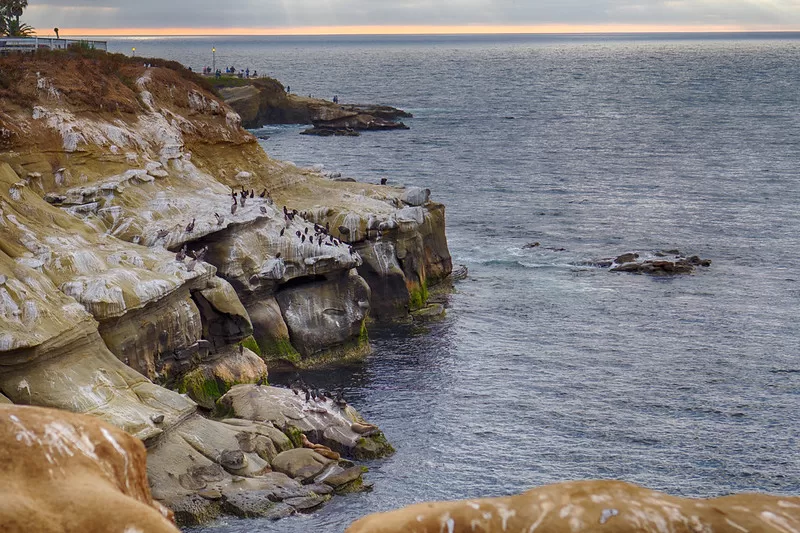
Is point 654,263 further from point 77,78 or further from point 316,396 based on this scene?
point 77,78

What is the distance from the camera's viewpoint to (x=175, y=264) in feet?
177

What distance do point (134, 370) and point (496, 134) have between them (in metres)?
149

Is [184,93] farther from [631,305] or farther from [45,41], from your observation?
[631,305]

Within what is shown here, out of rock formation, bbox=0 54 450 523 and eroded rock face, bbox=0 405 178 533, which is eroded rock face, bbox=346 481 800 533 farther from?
rock formation, bbox=0 54 450 523

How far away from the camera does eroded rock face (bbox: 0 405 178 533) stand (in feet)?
45.1

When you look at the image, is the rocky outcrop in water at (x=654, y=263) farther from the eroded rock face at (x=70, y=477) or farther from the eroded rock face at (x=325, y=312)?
the eroded rock face at (x=70, y=477)

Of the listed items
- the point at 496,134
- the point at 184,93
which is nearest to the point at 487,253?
the point at 184,93

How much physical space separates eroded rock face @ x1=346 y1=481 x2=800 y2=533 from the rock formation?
27.9 m

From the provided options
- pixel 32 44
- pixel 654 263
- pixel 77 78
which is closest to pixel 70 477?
pixel 77 78

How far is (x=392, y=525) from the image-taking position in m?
13.9

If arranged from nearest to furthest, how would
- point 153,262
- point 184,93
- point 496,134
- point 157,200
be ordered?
point 153,262
point 157,200
point 184,93
point 496,134

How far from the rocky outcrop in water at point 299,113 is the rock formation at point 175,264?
98.7 metres

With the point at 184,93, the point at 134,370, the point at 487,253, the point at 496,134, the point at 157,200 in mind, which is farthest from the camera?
the point at 496,134

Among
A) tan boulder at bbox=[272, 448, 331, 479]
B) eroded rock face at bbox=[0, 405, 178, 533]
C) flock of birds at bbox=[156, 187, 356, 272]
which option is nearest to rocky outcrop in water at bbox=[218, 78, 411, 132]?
flock of birds at bbox=[156, 187, 356, 272]
